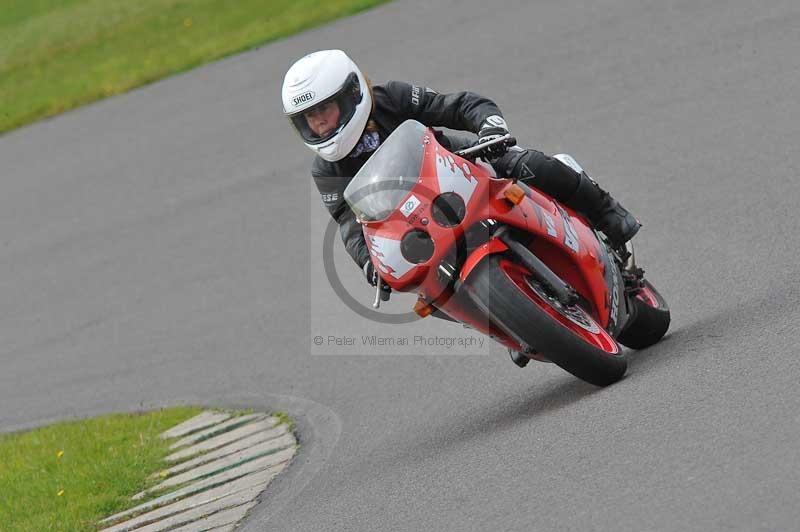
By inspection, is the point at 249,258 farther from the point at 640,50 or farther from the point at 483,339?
the point at 640,50

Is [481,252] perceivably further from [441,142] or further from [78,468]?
[78,468]

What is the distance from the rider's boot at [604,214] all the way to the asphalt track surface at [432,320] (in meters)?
0.59

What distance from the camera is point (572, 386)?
21.2 feet

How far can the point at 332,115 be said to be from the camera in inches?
250

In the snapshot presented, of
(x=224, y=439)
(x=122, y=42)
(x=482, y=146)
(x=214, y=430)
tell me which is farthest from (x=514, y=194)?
(x=122, y=42)

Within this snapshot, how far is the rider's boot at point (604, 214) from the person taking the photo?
6.64 m

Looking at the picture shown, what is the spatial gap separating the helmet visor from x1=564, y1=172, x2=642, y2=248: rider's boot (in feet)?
3.79

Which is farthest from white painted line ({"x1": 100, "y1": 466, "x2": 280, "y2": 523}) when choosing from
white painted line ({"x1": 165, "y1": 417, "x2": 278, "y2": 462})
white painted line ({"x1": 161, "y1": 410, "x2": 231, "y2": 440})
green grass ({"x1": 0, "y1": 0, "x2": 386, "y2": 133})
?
green grass ({"x1": 0, "y1": 0, "x2": 386, "y2": 133})

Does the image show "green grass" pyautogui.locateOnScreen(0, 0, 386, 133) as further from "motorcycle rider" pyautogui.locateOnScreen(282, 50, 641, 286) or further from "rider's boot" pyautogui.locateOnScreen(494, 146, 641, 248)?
"rider's boot" pyautogui.locateOnScreen(494, 146, 641, 248)

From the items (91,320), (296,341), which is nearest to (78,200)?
(91,320)

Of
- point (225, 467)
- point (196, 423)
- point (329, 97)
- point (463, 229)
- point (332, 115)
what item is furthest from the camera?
point (196, 423)

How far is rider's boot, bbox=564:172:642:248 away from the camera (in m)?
6.64

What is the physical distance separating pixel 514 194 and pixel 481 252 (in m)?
0.37

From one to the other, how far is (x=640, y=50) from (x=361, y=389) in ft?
18.8
